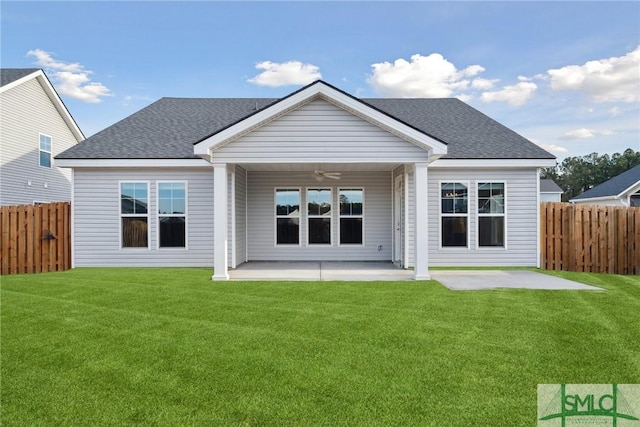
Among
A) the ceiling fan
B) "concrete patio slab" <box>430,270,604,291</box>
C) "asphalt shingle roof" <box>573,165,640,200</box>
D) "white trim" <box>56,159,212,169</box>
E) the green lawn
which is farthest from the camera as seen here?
"asphalt shingle roof" <box>573,165,640,200</box>

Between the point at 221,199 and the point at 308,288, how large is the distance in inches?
124

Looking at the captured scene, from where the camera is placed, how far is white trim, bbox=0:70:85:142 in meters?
15.3

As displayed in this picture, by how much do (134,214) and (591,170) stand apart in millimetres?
67997

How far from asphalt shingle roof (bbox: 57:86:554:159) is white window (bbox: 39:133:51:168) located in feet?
20.3

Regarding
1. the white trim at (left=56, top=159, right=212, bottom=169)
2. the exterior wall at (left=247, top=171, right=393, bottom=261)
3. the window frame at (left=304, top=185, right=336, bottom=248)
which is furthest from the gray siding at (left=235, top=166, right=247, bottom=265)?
the window frame at (left=304, top=185, right=336, bottom=248)

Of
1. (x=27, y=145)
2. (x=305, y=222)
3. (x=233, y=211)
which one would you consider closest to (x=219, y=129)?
(x=233, y=211)

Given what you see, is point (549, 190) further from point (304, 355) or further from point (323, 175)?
point (304, 355)

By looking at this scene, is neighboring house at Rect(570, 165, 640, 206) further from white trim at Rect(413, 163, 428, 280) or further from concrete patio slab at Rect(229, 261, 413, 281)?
white trim at Rect(413, 163, 428, 280)

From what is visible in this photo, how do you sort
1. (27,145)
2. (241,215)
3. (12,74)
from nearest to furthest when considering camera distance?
(241,215) < (12,74) < (27,145)

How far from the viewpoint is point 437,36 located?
1684 centimetres

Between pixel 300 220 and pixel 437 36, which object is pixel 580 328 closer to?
pixel 300 220

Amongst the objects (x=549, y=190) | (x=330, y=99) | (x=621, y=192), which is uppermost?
(x=330, y=99)

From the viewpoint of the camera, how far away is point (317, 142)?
30.8ft

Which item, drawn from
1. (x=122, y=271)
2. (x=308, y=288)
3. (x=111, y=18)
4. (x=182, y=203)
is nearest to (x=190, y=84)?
→ (x=111, y=18)
